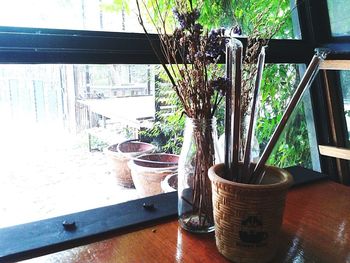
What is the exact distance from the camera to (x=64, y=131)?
1183 millimetres

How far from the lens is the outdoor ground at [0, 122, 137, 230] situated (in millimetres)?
1103

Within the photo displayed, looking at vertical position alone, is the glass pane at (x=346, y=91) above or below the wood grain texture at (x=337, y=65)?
below

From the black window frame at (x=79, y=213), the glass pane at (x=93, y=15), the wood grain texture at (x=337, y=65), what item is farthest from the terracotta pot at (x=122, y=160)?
the wood grain texture at (x=337, y=65)

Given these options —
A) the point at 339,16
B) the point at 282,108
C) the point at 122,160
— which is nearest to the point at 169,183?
the point at 122,160

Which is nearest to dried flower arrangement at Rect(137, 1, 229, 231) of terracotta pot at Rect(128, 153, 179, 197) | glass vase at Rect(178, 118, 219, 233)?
glass vase at Rect(178, 118, 219, 233)

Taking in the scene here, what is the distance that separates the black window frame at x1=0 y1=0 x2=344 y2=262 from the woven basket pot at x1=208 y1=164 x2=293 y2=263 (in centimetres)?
24

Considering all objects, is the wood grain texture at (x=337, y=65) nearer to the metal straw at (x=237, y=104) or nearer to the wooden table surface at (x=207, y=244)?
the wooden table surface at (x=207, y=244)

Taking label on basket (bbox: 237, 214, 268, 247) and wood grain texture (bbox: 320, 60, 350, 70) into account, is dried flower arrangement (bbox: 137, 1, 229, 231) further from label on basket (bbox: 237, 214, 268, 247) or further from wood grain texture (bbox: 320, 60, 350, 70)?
wood grain texture (bbox: 320, 60, 350, 70)

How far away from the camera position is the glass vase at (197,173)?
775 millimetres

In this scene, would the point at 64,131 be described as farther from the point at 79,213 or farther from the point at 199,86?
the point at 199,86

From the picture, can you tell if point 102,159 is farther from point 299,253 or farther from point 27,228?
point 299,253

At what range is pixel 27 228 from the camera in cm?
81

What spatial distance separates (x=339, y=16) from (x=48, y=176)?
4.86ft

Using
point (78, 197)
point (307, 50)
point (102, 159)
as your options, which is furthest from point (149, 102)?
point (307, 50)
